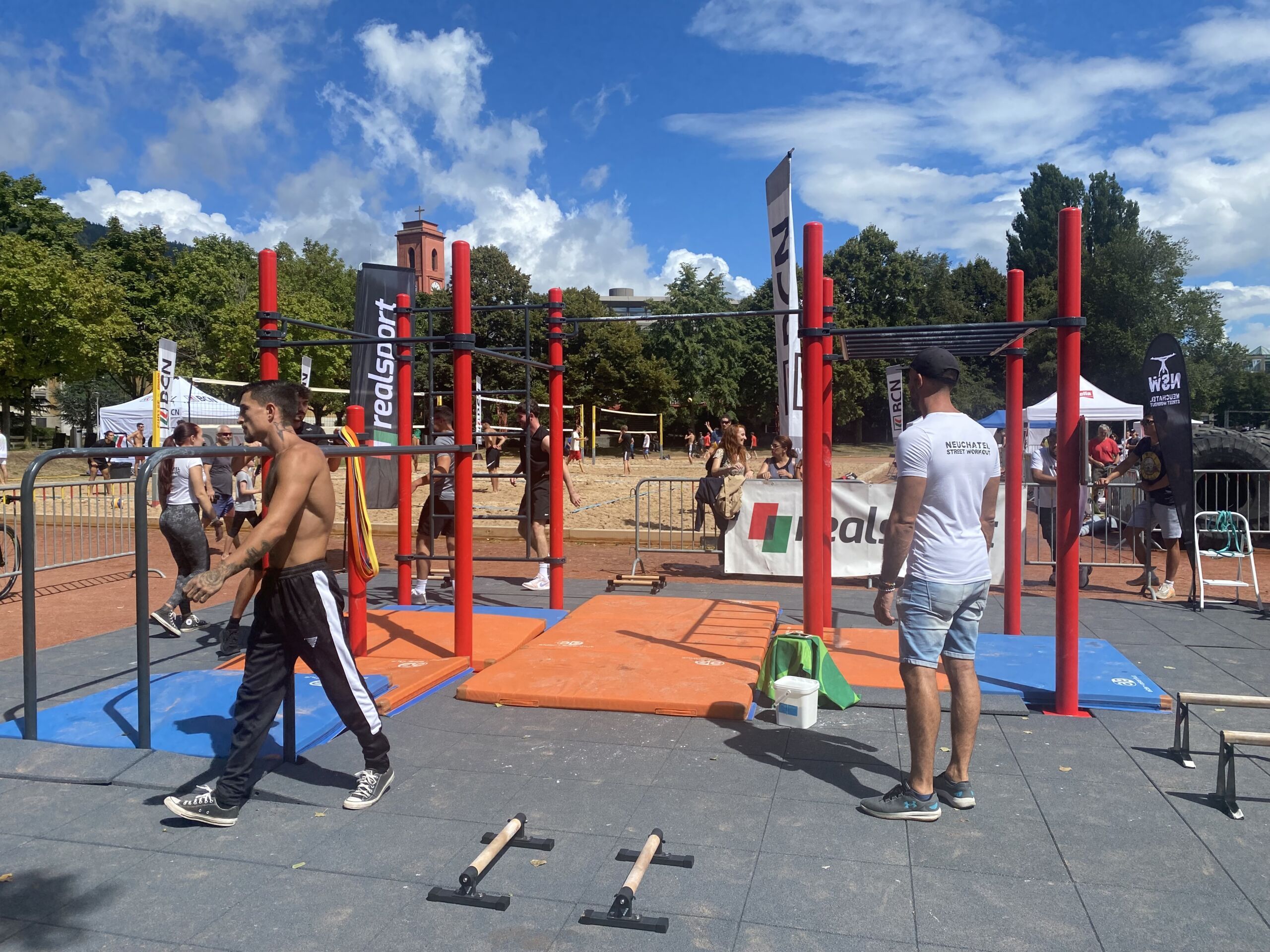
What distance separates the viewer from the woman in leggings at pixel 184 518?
7.83 metres

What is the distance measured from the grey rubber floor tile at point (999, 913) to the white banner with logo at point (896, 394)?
412 inches

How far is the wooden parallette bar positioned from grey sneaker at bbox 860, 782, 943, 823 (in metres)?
1.51

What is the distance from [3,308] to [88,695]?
123 ft

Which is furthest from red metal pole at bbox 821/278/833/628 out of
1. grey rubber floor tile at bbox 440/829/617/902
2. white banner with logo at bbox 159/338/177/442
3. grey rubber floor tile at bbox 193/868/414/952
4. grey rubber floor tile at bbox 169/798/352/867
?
white banner with logo at bbox 159/338/177/442

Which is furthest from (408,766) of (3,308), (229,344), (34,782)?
(229,344)

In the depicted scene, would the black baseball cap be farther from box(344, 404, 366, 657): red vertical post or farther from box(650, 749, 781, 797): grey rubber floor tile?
box(344, 404, 366, 657): red vertical post

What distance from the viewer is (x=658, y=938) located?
119 inches

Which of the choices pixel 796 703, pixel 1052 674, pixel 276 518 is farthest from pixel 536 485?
pixel 276 518

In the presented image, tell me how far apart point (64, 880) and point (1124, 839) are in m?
3.97

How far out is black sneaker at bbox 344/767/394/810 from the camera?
13.3 feet

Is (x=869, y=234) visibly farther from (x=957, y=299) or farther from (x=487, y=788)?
(x=487, y=788)

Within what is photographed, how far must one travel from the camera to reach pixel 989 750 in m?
4.83

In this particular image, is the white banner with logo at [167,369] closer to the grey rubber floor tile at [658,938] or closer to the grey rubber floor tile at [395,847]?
the grey rubber floor tile at [395,847]

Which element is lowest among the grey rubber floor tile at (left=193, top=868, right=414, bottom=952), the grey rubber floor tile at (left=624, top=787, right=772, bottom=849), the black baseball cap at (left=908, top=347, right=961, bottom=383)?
the grey rubber floor tile at (left=193, top=868, right=414, bottom=952)
